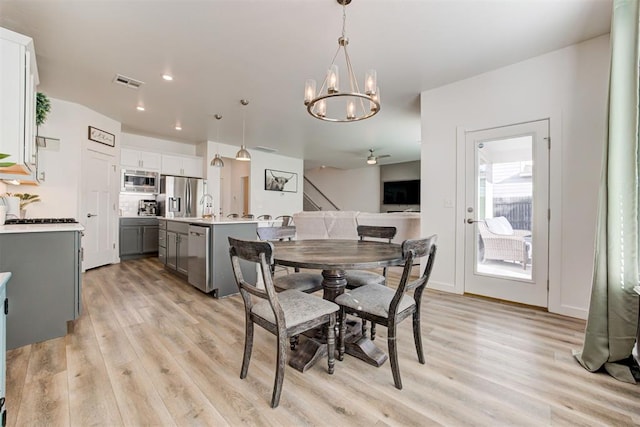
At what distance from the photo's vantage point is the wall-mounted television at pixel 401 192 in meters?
8.78

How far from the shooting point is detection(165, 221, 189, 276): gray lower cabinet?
380 centimetres

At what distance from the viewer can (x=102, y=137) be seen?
4691 mm

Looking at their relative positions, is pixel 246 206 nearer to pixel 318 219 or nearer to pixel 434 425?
pixel 318 219

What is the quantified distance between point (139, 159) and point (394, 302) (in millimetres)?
6012

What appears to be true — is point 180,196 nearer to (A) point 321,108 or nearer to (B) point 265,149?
(B) point 265,149

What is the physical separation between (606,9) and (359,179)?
7.90 metres

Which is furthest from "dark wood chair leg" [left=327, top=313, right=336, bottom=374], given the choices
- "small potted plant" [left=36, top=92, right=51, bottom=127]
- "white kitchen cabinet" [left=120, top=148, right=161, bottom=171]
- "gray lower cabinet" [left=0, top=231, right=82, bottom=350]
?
"white kitchen cabinet" [left=120, top=148, right=161, bottom=171]

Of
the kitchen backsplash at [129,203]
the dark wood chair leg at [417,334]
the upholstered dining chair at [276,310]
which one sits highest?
the kitchen backsplash at [129,203]

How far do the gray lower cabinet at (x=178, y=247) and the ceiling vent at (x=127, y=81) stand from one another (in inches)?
73.5

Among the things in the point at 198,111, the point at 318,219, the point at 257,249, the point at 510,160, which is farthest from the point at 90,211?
the point at 510,160

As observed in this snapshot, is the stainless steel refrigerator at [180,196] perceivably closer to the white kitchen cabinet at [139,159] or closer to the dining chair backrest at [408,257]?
the white kitchen cabinet at [139,159]

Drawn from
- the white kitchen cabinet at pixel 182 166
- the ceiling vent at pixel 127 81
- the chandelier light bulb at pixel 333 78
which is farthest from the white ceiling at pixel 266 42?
the white kitchen cabinet at pixel 182 166

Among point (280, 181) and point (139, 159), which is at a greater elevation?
point (139, 159)

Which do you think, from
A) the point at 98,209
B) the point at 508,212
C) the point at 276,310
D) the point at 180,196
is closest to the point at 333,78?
the point at 276,310
